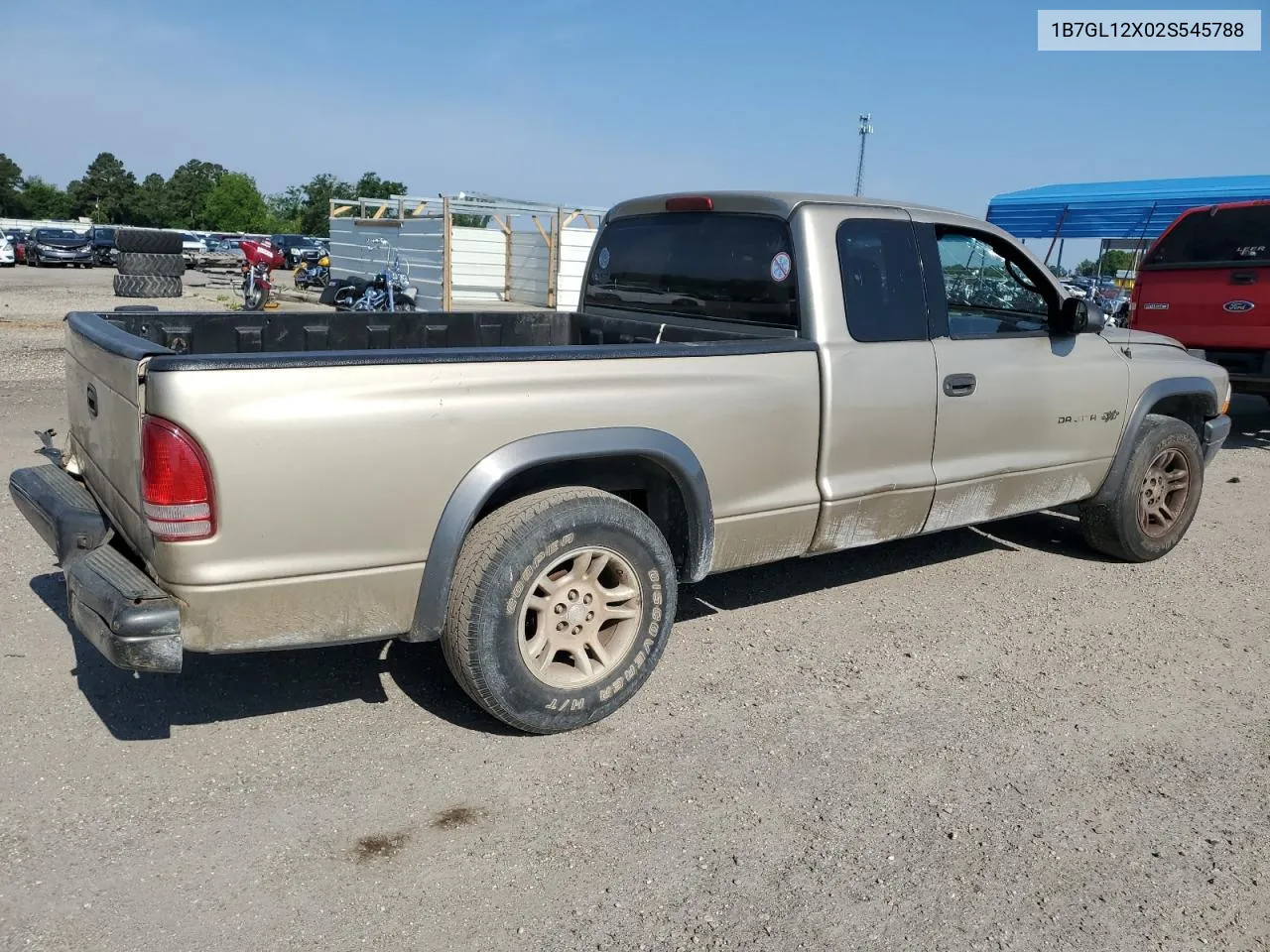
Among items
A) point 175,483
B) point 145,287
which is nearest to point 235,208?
point 145,287

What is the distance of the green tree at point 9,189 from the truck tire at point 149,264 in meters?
83.1

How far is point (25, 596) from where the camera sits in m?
4.57

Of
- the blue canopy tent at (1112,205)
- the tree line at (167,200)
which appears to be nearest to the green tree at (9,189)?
the tree line at (167,200)

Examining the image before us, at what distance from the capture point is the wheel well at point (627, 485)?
3551 millimetres

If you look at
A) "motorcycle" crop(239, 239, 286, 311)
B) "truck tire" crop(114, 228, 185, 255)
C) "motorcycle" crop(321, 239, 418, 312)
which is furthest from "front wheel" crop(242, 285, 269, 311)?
"truck tire" crop(114, 228, 185, 255)

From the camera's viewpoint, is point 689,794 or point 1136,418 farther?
point 1136,418

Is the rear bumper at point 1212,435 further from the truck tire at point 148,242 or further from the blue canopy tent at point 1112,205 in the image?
the truck tire at point 148,242

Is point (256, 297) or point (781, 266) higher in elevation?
point (781, 266)

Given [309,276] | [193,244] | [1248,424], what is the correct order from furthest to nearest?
[193,244] < [309,276] < [1248,424]

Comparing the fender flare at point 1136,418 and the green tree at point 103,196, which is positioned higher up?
the green tree at point 103,196

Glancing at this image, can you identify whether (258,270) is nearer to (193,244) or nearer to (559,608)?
(559,608)

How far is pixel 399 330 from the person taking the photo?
494cm

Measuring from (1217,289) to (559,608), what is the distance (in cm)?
805

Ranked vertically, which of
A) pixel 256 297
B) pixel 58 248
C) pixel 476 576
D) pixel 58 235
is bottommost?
pixel 476 576
